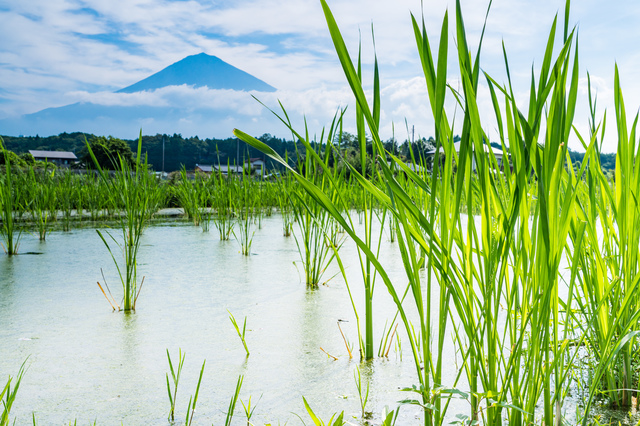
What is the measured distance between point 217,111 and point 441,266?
163 m

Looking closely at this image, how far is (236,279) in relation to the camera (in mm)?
1994

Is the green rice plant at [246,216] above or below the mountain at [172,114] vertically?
below

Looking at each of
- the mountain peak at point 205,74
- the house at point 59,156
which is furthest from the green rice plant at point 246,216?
the mountain peak at point 205,74

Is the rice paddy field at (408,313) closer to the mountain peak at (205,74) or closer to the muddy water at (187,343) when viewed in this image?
the muddy water at (187,343)

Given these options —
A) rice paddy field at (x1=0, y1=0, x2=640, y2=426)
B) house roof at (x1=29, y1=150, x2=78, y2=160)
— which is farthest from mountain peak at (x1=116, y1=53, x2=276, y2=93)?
rice paddy field at (x1=0, y1=0, x2=640, y2=426)

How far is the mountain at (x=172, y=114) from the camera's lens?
137125 millimetres

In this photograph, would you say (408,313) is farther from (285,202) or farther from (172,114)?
(172,114)

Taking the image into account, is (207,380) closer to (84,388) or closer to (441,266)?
(84,388)

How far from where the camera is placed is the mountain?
13712 cm

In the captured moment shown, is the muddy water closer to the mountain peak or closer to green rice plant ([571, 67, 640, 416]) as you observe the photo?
green rice plant ([571, 67, 640, 416])

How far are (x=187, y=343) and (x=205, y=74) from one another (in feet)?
486

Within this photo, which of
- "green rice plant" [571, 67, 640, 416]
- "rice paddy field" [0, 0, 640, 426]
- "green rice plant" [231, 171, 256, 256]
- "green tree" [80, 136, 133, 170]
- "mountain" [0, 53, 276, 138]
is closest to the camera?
"rice paddy field" [0, 0, 640, 426]

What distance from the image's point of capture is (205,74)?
454 feet

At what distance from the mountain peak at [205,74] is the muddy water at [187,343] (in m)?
127
